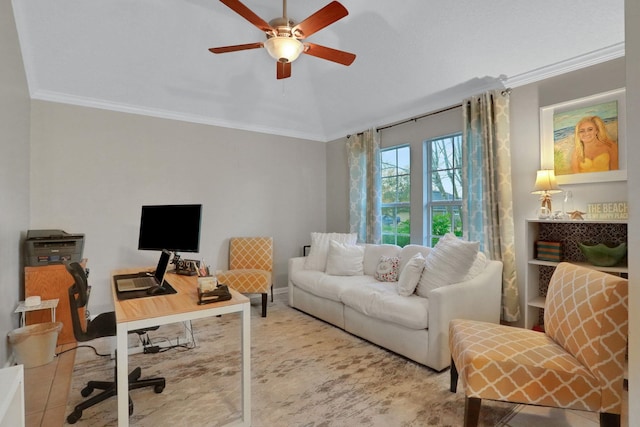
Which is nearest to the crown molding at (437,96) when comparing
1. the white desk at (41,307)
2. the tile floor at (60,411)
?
the white desk at (41,307)

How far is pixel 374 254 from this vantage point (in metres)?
3.87

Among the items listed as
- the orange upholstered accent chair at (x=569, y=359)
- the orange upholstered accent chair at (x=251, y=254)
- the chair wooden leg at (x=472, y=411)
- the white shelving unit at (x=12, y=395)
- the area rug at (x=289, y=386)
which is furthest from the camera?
the orange upholstered accent chair at (x=251, y=254)

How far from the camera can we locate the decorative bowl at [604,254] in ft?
7.61

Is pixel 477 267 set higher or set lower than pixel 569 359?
higher

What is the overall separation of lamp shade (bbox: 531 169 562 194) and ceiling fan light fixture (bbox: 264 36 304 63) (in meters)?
2.26

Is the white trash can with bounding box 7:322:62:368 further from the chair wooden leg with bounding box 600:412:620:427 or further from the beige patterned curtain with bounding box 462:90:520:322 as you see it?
the beige patterned curtain with bounding box 462:90:520:322

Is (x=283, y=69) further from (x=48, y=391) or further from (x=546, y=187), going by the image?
(x=48, y=391)

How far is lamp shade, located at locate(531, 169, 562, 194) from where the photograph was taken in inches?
106

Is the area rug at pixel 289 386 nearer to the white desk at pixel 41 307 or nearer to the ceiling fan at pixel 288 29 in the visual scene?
the white desk at pixel 41 307

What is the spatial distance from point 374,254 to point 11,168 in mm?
3453

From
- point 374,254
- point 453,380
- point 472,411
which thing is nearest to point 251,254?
point 374,254

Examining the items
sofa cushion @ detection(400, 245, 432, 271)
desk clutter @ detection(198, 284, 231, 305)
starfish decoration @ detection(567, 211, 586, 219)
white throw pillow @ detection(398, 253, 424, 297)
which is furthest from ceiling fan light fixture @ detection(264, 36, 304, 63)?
starfish decoration @ detection(567, 211, 586, 219)

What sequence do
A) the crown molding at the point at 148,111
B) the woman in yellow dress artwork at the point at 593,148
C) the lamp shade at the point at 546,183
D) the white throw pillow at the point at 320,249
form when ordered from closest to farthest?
the woman in yellow dress artwork at the point at 593,148
the lamp shade at the point at 546,183
the crown molding at the point at 148,111
the white throw pillow at the point at 320,249

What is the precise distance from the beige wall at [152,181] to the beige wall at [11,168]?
0.40m
